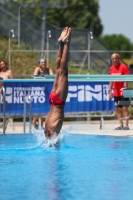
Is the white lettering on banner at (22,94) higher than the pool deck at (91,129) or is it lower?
higher

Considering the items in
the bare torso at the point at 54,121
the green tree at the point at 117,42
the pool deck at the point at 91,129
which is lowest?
the pool deck at the point at 91,129

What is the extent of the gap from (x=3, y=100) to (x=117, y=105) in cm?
303

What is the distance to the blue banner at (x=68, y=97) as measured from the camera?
17.0 m

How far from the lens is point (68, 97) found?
17.7 meters

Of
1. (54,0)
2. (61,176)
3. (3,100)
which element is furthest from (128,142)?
(54,0)

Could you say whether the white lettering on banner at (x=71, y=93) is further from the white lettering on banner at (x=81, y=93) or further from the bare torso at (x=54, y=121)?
the bare torso at (x=54, y=121)

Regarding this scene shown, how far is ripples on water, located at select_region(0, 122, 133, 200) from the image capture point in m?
7.89

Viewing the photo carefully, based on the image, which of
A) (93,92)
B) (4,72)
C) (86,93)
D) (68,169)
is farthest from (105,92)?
(68,169)

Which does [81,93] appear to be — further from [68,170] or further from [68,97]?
[68,170]

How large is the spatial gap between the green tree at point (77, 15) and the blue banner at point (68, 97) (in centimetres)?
6937

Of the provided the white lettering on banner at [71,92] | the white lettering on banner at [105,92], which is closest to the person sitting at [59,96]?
the white lettering on banner at [71,92]

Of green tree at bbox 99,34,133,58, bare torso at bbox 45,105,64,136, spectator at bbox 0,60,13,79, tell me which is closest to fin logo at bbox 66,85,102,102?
spectator at bbox 0,60,13,79

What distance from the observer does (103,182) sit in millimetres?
8586

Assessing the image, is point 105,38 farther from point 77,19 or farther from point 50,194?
point 50,194
